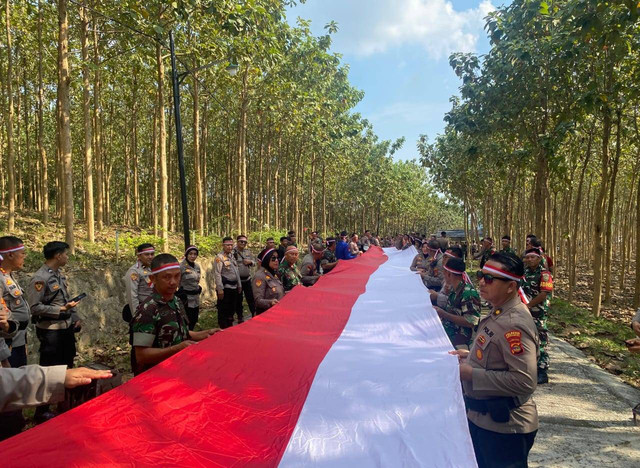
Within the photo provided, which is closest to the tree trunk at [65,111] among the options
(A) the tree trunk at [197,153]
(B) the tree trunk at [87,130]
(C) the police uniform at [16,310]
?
A: (B) the tree trunk at [87,130]

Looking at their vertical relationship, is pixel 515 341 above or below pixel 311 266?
above

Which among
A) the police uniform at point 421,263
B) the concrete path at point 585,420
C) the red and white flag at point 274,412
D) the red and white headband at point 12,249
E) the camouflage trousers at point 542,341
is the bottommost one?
the concrete path at point 585,420

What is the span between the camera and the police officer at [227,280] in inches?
290

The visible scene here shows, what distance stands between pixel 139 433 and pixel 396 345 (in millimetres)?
2617

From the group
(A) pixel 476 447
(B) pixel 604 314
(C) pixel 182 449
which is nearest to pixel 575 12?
(A) pixel 476 447

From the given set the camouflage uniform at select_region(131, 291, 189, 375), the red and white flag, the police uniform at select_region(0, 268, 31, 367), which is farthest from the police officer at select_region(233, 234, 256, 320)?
the camouflage uniform at select_region(131, 291, 189, 375)

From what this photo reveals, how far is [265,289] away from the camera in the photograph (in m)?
5.98

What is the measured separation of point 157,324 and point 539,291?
4971 millimetres

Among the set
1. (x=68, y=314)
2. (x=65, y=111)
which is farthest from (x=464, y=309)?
(x=65, y=111)

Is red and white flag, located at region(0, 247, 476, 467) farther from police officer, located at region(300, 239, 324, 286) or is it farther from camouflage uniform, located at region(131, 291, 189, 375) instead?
police officer, located at region(300, 239, 324, 286)

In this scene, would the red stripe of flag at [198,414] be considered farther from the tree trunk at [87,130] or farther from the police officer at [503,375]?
the tree trunk at [87,130]

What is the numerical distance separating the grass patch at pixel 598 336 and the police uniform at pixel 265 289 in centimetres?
533

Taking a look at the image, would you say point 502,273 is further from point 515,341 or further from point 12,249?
point 12,249

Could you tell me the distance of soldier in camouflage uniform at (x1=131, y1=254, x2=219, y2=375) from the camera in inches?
119
